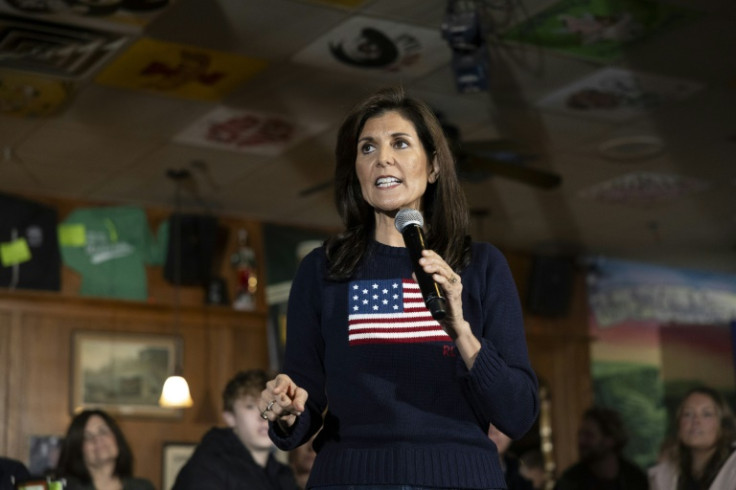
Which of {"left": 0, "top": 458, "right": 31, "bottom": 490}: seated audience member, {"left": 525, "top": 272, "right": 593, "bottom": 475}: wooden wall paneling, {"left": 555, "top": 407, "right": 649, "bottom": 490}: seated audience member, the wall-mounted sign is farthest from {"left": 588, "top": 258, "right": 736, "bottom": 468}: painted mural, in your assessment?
{"left": 0, "top": 458, "right": 31, "bottom": 490}: seated audience member

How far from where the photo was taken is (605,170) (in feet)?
25.9

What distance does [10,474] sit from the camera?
4320 millimetres

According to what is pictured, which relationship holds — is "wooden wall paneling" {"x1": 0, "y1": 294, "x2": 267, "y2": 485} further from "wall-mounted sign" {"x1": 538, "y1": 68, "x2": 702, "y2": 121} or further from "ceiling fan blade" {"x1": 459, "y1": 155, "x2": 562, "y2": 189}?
"wall-mounted sign" {"x1": 538, "y1": 68, "x2": 702, "y2": 121}

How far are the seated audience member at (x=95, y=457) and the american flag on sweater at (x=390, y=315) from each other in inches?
156

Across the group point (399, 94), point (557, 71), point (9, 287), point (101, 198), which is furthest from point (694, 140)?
point (399, 94)

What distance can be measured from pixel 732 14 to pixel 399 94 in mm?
4039

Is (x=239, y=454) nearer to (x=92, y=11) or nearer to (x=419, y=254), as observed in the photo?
(x=92, y=11)

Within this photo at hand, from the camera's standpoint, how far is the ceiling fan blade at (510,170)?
6094mm

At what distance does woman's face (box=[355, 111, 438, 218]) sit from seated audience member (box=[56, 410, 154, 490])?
3956 millimetres

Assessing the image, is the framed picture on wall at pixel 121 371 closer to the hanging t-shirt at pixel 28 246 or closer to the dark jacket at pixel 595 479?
the hanging t-shirt at pixel 28 246

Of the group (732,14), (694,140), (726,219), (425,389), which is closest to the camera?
(425,389)

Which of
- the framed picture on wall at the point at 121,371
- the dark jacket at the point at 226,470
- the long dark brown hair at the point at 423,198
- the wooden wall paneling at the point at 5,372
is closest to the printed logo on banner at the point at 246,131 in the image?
the framed picture on wall at the point at 121,371

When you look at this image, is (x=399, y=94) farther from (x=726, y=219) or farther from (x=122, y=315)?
(x=726, y=219)

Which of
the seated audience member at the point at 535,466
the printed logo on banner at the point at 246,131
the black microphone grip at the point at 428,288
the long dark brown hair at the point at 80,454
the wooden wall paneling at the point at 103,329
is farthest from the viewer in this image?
the wooden wall paneling at the point at 103,329
